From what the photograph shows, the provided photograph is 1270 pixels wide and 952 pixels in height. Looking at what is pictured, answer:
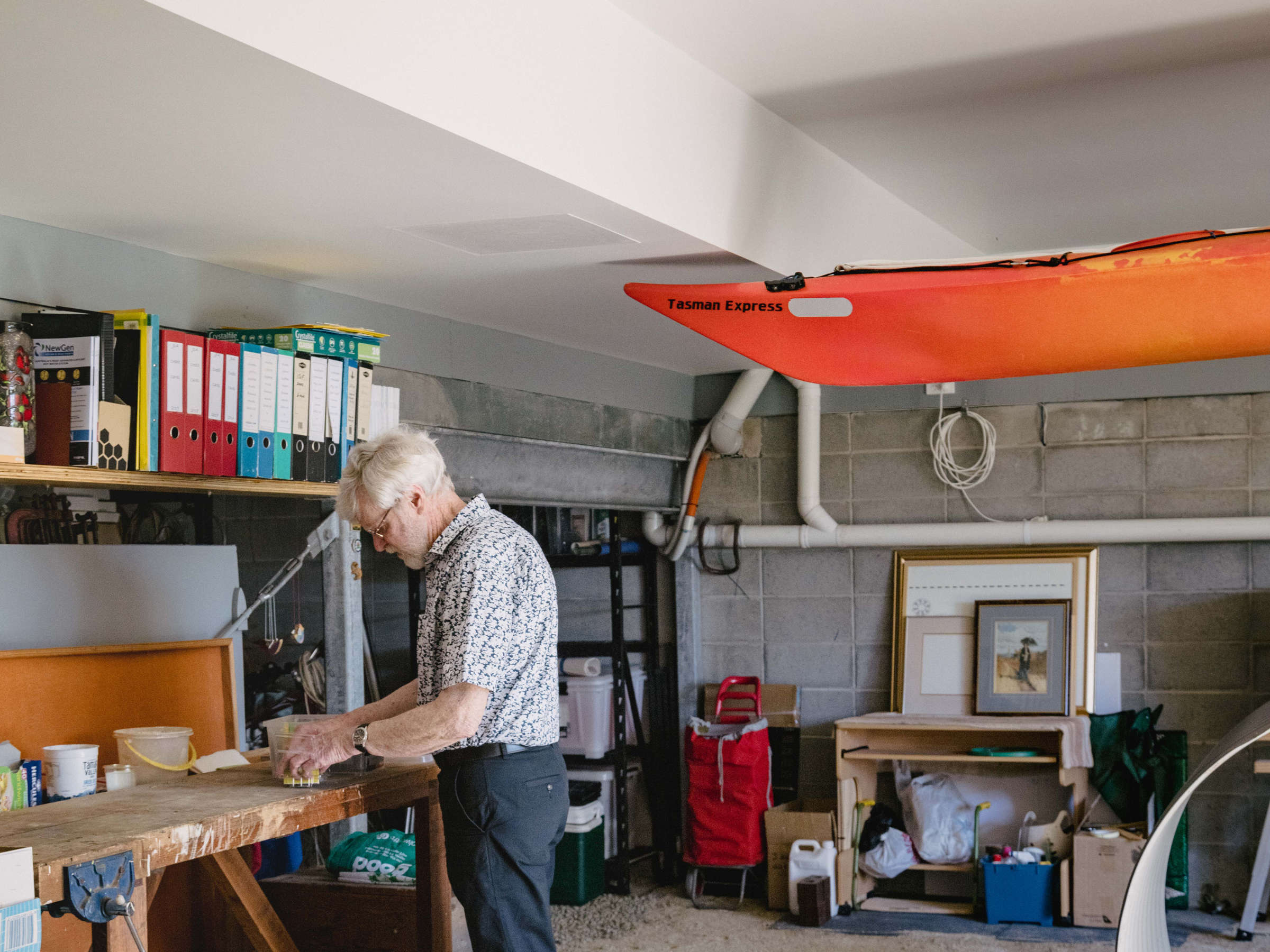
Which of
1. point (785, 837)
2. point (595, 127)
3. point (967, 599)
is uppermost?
point (595, 127)

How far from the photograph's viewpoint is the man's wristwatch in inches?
90.8

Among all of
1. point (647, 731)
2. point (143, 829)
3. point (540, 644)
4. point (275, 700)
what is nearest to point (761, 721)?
point (647, 731)

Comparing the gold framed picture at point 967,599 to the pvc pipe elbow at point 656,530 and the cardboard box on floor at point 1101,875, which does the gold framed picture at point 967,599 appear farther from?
the pvc pipe elbow at point 656,530

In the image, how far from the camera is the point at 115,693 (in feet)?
9.26

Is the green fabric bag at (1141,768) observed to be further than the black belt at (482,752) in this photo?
Yes

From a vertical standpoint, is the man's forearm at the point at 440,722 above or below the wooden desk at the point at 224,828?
above

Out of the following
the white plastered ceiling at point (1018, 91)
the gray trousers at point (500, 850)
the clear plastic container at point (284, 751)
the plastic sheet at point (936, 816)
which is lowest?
the plastic sheet at point (936, 816)

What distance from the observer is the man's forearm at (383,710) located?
2.54 metres

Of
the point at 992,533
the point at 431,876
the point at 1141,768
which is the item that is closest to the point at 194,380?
the point at 431,876

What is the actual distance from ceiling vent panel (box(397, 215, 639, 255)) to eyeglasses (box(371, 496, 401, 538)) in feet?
2.44

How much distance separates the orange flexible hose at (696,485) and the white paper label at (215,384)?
9.44 feet

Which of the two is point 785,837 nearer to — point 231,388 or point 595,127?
point 231,388

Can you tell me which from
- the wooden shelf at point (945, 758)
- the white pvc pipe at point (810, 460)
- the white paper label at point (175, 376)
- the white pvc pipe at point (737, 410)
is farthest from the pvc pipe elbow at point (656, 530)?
the white paper label at point (175, 376)

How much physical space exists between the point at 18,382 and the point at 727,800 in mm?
3301
